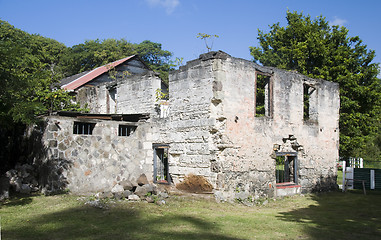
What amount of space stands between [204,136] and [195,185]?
1.55 metres

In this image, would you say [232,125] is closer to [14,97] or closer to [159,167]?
[159,167]

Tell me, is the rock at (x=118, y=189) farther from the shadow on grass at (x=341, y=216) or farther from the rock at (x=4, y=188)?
the shadow on grass at (x=341, y=216)

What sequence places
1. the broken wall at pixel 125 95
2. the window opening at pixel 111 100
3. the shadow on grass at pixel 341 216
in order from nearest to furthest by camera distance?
the shadow on grass at pixel 341 216
the broken wall at pixel 125 95
the window opening at pixel 111 100

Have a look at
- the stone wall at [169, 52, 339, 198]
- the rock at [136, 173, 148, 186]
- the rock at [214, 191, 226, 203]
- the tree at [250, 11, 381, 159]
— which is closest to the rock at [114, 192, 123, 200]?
the rock at [136, 173, 148, 186]

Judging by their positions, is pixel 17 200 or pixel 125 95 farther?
pixel 125 95

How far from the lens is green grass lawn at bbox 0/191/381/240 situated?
7156 millimetres

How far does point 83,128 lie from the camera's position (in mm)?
11391

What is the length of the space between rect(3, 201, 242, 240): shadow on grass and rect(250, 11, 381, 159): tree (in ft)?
47.3

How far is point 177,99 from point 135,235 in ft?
19.4

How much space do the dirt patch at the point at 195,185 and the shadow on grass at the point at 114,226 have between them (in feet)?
7.45

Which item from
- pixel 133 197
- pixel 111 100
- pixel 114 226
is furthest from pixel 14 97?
pixel 111 100

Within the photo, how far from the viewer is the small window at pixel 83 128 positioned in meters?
11.5

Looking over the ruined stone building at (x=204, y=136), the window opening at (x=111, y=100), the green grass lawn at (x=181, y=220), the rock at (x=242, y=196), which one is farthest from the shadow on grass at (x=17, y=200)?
the window opening at (x=111, y=100)

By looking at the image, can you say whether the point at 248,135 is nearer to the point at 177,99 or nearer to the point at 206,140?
the point at 206,140
